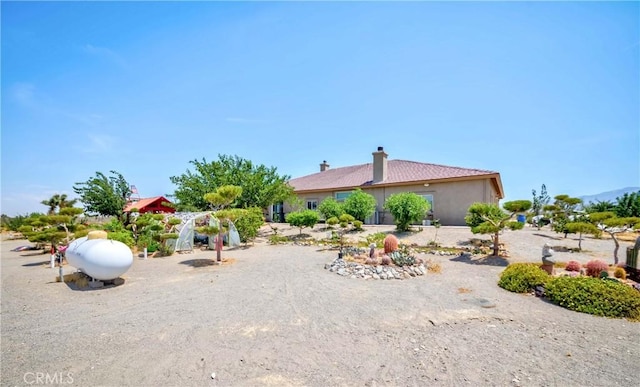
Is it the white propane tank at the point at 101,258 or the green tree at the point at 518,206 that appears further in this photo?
the green tree at the point at 518,206

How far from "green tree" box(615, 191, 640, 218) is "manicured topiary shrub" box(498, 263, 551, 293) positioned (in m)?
23.6

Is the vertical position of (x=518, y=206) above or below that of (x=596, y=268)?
above

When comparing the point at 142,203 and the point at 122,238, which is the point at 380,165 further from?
the point at 142,203

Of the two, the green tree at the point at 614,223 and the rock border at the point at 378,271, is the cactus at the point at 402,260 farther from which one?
the green tree at the point at 614,223

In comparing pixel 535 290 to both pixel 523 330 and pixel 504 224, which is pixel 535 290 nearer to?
pixel 523 330

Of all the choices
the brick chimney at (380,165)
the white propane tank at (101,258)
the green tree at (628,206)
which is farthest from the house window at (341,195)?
the green tree at (628,206)

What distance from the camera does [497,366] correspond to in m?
4.13

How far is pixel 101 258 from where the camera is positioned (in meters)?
7.91

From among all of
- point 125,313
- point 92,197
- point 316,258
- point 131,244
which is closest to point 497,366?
point 125,313

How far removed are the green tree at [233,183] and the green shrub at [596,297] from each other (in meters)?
16.5

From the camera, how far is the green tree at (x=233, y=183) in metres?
20.0

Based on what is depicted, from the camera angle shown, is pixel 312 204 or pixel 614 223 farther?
pixel 312 204

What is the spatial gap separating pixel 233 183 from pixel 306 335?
53.1ft

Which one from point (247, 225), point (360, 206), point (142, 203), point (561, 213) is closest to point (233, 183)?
point (247, 225)
